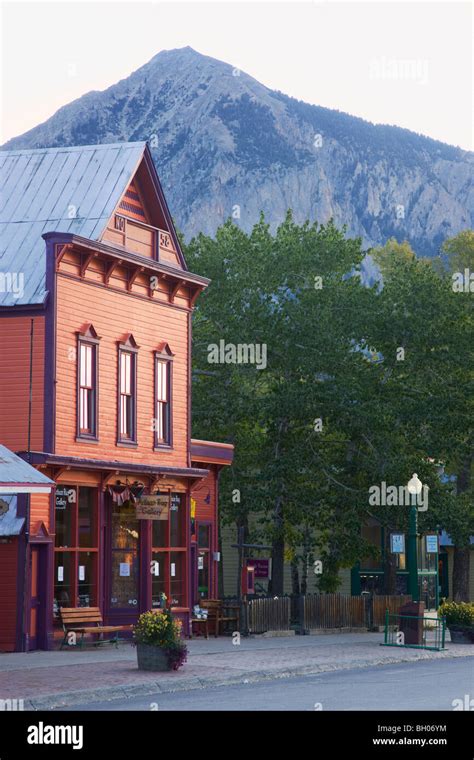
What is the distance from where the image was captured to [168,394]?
36.7 m

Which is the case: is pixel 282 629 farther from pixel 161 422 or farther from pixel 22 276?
pixel 22 276

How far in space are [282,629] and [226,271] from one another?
15.6 m

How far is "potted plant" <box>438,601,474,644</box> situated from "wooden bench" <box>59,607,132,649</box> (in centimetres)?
912

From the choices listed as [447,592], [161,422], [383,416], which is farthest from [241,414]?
[447,592]

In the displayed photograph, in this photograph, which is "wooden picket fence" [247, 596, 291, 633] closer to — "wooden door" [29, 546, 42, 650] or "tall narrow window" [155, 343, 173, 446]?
"tall narrow window" [155, 343, 173, 446]

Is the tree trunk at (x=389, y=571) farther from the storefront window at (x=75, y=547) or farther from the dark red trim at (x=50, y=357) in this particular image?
the dark red trim at (x=50, y=357)

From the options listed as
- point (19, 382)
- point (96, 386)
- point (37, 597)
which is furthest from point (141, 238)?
point (37, 597)

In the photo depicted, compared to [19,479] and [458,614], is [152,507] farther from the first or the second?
[19,479]

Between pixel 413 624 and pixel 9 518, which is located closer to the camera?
pixel 9 518

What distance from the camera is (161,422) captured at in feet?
120

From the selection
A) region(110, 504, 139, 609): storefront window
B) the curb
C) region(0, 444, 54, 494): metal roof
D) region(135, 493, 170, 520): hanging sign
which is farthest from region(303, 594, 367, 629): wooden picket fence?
region(0, 444, 54, 494): metal roof

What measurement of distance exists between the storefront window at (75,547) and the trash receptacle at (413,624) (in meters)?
7.46

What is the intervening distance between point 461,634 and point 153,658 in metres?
14.1

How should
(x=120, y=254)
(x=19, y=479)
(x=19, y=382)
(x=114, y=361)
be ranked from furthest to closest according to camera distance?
(x=114, y=361)
(x=120, y=254)
(x=19, y=382)
(x=19, y=479)
